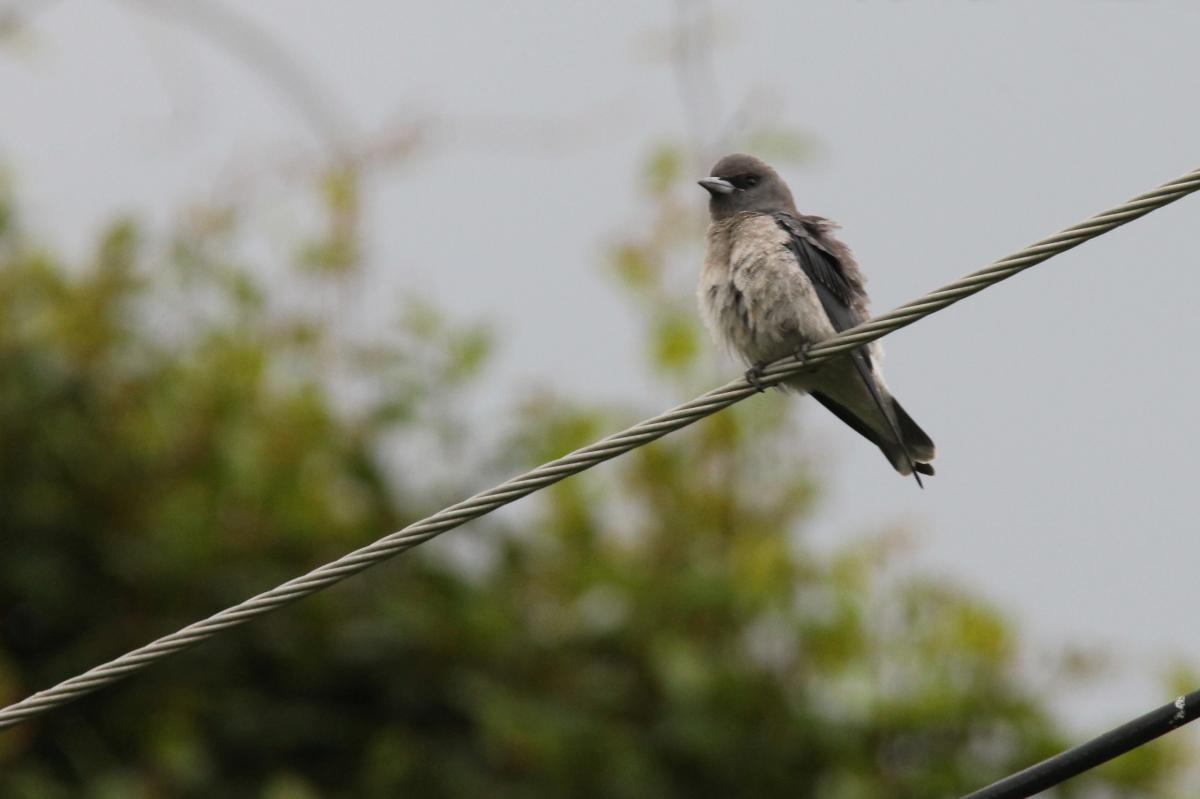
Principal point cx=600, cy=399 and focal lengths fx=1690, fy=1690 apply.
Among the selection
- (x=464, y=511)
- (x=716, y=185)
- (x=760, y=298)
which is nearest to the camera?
(x=464, y=511)

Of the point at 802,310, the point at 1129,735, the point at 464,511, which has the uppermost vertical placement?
the point at 802,310

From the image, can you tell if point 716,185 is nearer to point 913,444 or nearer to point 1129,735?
point 913,444

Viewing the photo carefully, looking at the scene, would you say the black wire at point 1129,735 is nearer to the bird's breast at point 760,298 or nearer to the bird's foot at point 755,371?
the bird's foot at point 755,371

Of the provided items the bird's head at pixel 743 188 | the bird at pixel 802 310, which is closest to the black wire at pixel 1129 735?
the bird at pixel 802 310

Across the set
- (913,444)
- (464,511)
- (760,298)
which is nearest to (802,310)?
(760,298)

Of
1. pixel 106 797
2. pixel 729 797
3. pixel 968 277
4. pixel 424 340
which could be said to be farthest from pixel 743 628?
pixel 968 277

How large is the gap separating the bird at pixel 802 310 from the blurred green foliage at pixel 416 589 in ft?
7.18

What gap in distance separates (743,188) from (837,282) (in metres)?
0.74

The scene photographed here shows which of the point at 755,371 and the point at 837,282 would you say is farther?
the point at 837,282

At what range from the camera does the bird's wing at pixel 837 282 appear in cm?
568

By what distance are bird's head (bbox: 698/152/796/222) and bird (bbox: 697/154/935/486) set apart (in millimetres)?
166

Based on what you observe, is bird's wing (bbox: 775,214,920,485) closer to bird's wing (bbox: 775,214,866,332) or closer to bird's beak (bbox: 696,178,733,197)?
bird's wing (bbox: 775,214,866,332)

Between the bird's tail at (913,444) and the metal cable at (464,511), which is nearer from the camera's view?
the metal cable at (464,511)

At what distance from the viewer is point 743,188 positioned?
6.43 meters
